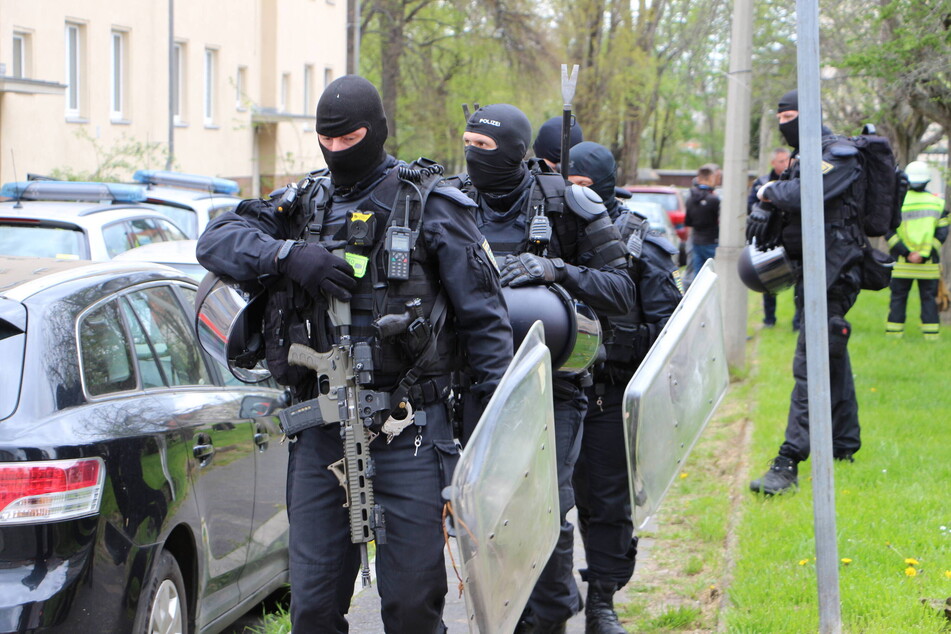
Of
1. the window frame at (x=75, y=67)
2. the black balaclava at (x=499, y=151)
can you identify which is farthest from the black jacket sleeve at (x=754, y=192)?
the window frame at (x=75, y=67)

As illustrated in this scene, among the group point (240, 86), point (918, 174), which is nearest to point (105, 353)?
point (918, 174)

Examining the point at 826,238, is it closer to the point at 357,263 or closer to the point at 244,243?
the point at 357,263

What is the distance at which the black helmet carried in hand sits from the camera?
6.37 meters

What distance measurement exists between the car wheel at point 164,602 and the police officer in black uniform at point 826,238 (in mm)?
3331

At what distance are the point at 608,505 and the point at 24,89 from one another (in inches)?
582

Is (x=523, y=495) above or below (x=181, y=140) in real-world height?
below

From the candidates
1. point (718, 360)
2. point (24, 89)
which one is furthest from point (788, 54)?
point (718, 360)

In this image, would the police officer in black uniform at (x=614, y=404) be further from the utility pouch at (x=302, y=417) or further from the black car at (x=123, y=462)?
the utility pouch at (x=302, y=417)

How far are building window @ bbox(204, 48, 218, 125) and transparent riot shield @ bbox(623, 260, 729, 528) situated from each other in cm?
2404

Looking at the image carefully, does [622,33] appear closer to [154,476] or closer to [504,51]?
[504,51]

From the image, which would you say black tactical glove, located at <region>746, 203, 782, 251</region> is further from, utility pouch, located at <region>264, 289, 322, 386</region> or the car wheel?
the car wheel

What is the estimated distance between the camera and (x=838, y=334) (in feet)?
20.1

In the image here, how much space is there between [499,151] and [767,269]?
A: 2.72m

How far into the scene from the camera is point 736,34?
10.7m
